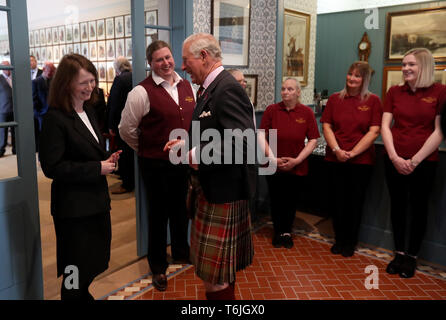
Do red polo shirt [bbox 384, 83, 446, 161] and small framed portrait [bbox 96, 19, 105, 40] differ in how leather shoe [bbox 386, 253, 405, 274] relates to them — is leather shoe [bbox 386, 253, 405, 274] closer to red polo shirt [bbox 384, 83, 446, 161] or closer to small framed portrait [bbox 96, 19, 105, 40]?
red polo shirt [bbox 384, 83, 446, 161]

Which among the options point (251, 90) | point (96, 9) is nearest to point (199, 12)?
point (251, 90)

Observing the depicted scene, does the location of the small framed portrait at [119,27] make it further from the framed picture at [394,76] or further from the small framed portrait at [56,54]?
the framed picture at [394,76]

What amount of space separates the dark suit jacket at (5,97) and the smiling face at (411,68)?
9.71 ft

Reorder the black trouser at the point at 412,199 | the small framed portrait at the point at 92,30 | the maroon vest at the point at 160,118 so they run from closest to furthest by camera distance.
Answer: the maroon vest at the point at 160,118
the black trouser at the point at 412,199
the small framed portrait at the point at 92,30

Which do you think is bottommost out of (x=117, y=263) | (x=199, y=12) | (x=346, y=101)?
(x=117, y=263)

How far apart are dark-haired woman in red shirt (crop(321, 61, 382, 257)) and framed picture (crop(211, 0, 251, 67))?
122 cm

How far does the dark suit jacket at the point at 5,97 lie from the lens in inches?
95.1

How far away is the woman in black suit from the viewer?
213cm

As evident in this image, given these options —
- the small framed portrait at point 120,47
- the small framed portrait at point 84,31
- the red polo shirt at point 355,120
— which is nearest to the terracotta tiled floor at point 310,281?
the red polo shirt at point 355,120

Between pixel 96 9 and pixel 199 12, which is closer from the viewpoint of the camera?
pixel 199 12

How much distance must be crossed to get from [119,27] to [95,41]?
2.99 feet

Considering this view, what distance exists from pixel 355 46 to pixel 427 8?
129 centimetres
